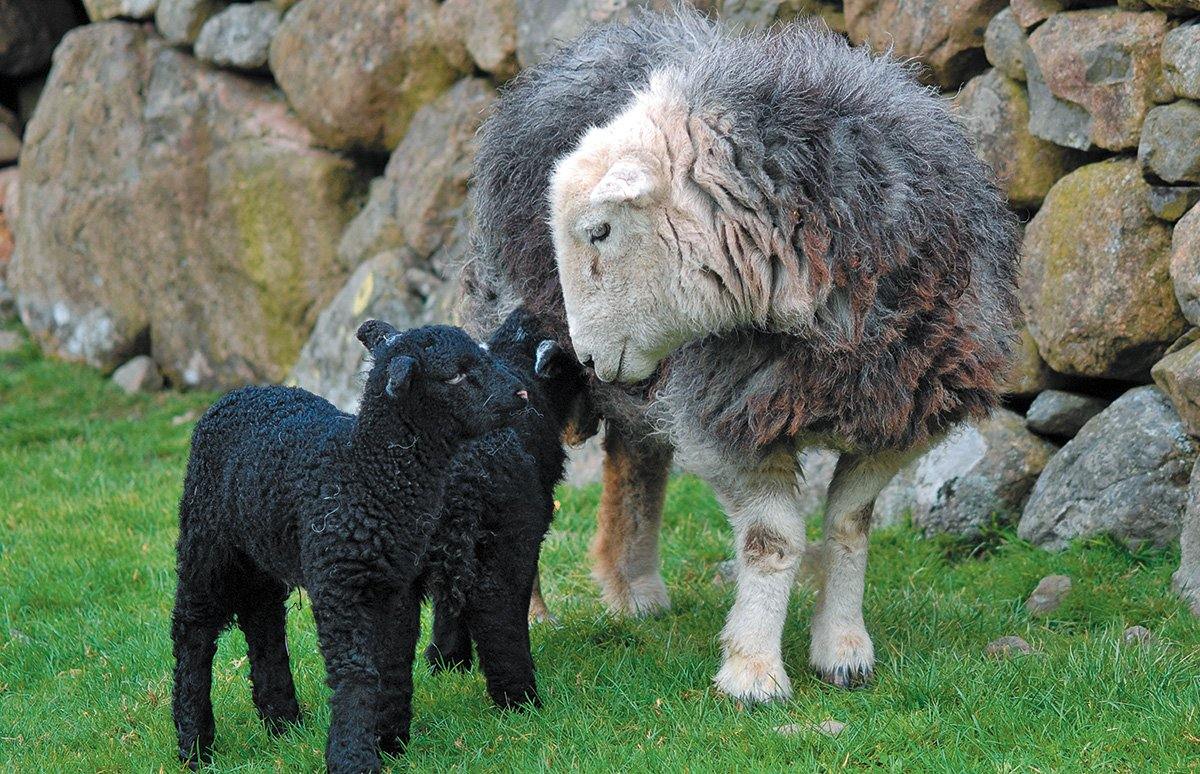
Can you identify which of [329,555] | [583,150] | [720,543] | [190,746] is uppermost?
[583,150]

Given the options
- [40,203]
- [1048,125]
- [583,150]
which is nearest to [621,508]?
[583,150]

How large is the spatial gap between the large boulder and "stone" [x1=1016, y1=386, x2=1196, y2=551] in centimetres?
582

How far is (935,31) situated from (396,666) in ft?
14.1

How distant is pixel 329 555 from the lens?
3.84 metres

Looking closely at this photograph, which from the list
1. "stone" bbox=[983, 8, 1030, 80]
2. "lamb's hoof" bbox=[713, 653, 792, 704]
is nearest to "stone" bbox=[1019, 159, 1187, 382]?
"stone" bbox=[983, 8, 1030, 80]

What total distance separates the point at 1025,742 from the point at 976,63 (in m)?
4.02

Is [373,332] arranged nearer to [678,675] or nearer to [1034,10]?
[678,675]

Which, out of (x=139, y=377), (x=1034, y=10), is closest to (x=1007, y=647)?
(x=1034, y=10)

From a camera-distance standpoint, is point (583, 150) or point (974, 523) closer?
point (583, 150)

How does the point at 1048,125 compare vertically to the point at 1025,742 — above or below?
above

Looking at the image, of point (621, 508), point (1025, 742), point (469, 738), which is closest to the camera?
point (1025, 742)

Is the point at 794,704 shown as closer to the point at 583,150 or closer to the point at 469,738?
the point at 469,738

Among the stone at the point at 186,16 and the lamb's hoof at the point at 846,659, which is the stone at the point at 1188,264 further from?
the stone at the point at 186,16

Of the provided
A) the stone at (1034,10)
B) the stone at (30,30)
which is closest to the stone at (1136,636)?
the stone at (1034,10)
